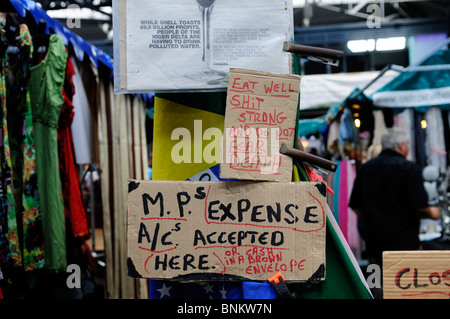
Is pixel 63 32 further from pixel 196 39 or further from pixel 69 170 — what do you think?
pixel 196 39

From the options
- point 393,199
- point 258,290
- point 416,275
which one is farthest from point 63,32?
point 393,199

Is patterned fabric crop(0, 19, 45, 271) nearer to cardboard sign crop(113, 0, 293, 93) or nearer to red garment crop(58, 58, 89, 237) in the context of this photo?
red garment crop(58, 58, 89, 237)

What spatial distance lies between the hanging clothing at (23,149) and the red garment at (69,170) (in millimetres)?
372

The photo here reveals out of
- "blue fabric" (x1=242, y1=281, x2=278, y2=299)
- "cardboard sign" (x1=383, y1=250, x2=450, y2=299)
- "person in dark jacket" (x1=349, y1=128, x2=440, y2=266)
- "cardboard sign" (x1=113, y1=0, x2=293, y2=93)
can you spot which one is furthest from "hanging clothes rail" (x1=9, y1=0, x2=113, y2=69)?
"person in dark jacket" (x1=349, y1=128, x2=440, y2=266)

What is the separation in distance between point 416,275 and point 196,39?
1.20 meters

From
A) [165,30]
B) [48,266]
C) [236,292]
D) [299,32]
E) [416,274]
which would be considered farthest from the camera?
[299,32]

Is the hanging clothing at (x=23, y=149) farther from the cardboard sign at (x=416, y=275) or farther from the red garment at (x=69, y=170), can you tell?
the cardboard sign at (x=416, y=275)

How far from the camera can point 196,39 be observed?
1747 millimetres

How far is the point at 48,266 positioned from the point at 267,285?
1627 millimetres

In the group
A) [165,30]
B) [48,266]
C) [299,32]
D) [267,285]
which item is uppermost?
[299,32]

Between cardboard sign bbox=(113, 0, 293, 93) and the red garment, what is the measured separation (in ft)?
4.35
